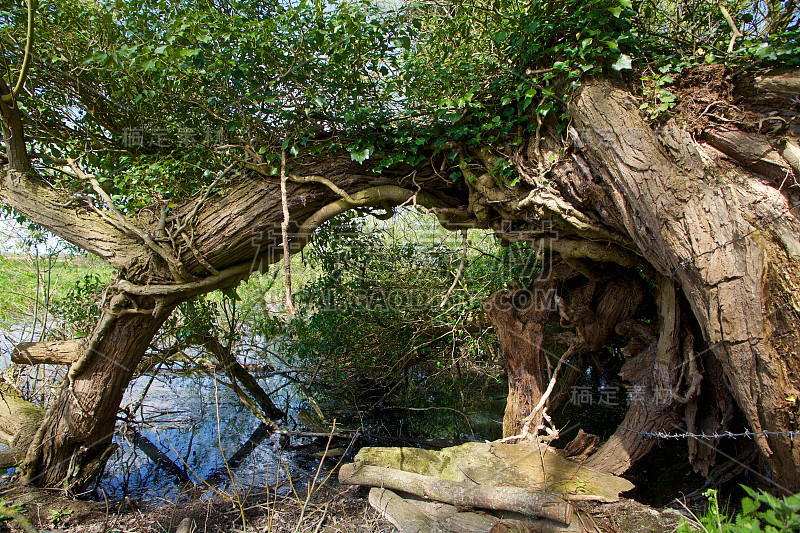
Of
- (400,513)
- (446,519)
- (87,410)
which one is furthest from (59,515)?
(446,519)

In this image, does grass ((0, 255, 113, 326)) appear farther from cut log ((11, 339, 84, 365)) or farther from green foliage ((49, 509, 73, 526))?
green foliage ((49, 509, 73, 526))

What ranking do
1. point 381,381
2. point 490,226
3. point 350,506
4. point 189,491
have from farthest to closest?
point 381,381
point 490,226
point 189,491
point 350,506

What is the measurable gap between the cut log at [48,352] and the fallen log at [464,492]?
248cm

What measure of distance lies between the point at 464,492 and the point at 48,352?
3505 mm

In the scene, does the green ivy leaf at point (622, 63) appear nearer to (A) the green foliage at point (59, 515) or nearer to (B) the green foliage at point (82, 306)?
(A) the green foliage at point (59, 515)

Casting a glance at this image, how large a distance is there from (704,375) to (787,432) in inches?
33.5

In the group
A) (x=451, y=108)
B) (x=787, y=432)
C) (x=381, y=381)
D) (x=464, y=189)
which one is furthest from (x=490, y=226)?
(x=381, y=381)

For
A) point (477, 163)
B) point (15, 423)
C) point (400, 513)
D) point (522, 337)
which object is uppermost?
point (477, 163)

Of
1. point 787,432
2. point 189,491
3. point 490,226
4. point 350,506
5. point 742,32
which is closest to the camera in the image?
point 787,432

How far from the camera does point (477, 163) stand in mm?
3412

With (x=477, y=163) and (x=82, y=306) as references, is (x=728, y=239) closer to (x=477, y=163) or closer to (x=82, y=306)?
(x=477, y=163)

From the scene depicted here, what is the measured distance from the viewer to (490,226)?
3688 millimetres

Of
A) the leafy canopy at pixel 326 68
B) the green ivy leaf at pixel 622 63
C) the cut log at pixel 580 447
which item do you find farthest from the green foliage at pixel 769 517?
the green ivy leaf at pixel 622 63

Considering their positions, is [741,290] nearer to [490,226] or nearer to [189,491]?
[490,226]
